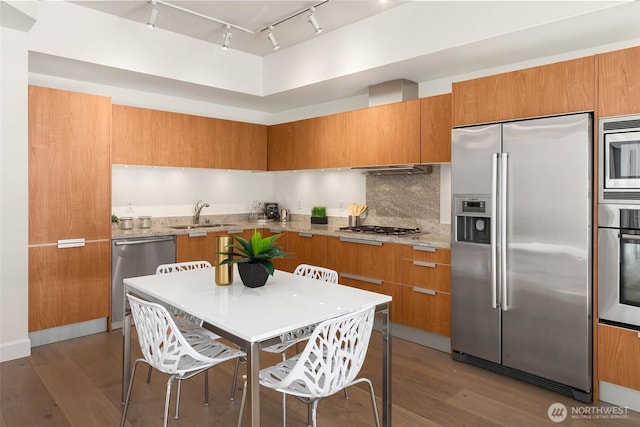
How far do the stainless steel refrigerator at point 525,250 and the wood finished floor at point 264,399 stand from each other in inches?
8.4

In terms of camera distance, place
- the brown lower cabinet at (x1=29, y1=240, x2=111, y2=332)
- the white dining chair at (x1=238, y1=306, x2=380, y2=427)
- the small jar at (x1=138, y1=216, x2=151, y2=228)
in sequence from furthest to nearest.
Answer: the small jar at (x1=138, y1=216, x2=151, y2=228) < the brown lower cabinet at (x1=29, y1=240, x2=111, y2=332) < the white dining chair at (x1=238, y1=306, x2=380, y2=427)

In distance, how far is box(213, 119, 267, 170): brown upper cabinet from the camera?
5105 millimetres

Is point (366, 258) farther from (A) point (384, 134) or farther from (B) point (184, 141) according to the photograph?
(B) point (184, 141)

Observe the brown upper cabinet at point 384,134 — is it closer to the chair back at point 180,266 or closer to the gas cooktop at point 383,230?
the gas cooktop at point 383,230

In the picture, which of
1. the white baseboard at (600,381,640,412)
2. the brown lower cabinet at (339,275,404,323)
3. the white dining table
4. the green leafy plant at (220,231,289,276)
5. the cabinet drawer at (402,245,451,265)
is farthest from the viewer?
the brown lower cabinet at (339,275,404,323)

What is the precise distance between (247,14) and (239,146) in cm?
182

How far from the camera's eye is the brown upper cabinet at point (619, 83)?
248 centimetres

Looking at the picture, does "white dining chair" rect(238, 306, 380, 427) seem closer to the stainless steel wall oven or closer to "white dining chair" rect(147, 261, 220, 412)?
"white dining chair" rect(147, 261, 220, 412)

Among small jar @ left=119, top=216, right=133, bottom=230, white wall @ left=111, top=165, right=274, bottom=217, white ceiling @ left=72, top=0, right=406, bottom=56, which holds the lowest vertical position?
small jar @ left=119, top=216, right=133, bottom=230

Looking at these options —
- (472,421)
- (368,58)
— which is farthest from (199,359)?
(368,58)

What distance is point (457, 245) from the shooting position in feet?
10.8

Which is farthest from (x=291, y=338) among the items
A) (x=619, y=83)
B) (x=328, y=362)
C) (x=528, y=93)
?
(x=619, y=83)

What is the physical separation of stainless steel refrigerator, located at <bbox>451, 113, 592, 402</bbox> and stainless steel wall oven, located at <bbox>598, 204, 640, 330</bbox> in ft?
0.25

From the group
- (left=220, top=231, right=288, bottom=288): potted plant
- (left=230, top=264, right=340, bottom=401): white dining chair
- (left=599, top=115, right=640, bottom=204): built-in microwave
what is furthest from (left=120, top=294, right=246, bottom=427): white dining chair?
(left=599, top=115, right=640, bottom=204): built-in microwave
